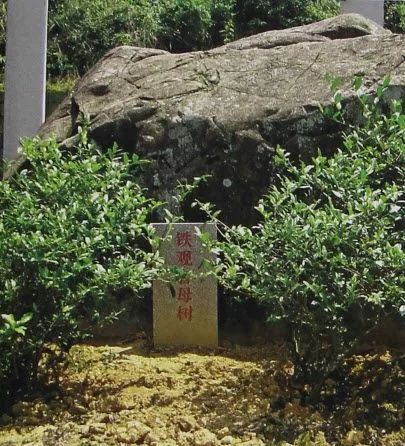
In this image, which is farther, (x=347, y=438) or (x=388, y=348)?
(x=388, y=348)

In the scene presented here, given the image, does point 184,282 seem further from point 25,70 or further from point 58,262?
point 25,70

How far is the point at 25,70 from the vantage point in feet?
26.0

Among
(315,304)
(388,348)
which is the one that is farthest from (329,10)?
(315,304)

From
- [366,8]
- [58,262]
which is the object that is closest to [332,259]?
[58,262]

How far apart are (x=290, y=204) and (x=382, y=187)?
81cm

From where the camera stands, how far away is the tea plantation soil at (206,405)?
3.64 metres

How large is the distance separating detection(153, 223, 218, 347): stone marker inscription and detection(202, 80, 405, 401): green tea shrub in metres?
0.69

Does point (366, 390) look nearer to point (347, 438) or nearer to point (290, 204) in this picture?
point (347, 438)

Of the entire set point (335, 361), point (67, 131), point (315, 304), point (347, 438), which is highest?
point (67, 131)

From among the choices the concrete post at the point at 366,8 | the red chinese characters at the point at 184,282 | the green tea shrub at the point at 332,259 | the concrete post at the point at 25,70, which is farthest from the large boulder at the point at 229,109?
the concrete post at the point at 366,8

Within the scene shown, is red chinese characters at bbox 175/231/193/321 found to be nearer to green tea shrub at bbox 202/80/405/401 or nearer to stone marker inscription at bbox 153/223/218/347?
stone marker inscription at bbox 153/223/218/347

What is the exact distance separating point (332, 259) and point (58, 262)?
1229mm

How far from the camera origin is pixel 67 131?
18.9 feet

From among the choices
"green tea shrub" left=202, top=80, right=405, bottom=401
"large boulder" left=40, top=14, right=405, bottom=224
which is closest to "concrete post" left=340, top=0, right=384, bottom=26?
"large boulder" left=40, top=14, right=405, bottom=224
